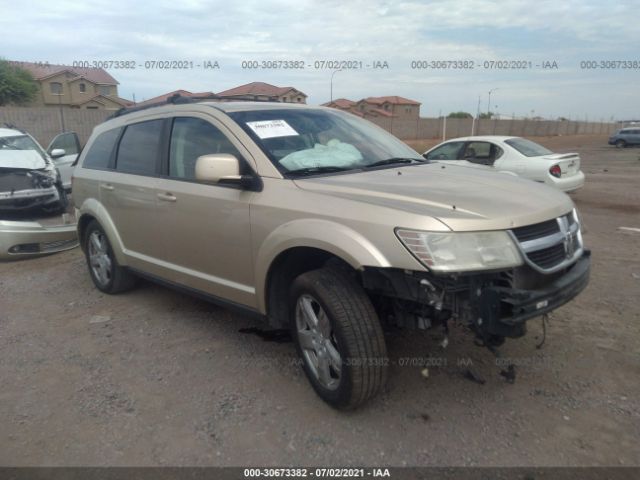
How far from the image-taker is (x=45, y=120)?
21.2 metres

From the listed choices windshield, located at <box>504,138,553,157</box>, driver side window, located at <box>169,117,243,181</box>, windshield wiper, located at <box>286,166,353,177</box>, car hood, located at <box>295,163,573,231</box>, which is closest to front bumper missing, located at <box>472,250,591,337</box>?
car hood, located at <box>295,163,573,231</box>

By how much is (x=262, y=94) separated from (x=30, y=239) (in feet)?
11.8

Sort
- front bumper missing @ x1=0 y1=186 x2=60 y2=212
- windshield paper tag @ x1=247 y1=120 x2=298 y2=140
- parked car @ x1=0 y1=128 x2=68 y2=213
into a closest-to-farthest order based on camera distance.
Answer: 1. windshield paper tag @ x1=247 y1=120 x2=298 y2=140
2. front bumper missing @ x1=0 y1=186 x2=60 y2=212
3. parked car @ x1=0 y1=128 x2=68 y2=213

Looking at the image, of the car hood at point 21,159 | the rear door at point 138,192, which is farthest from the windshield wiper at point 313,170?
the car hood at point 21,159

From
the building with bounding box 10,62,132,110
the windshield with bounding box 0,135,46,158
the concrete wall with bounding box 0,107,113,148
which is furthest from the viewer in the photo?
the building with bounding box 10,62,132,110

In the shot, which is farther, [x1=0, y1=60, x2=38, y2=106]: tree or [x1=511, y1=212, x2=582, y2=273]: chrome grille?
[x1=0, y1=60, x2=38, y2=106]: tree

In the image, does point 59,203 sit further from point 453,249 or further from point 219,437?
point 453,249

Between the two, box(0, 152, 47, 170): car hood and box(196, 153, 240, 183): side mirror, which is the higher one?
box(196, 153, 240, 183): side mirror

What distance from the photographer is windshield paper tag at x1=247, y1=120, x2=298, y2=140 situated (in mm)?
3484

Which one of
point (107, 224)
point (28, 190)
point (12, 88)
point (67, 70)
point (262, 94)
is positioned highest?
point (67, 70)

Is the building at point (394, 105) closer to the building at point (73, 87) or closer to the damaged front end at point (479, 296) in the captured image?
the building at point (73, 87)

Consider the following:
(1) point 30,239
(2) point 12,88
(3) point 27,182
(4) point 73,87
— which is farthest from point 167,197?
(4) point 73,87

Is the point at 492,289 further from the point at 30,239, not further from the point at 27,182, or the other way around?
the point at 27,182

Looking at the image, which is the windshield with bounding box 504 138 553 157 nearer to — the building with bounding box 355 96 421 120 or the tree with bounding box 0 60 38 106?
the tree with bounding box 0 60 38 106
